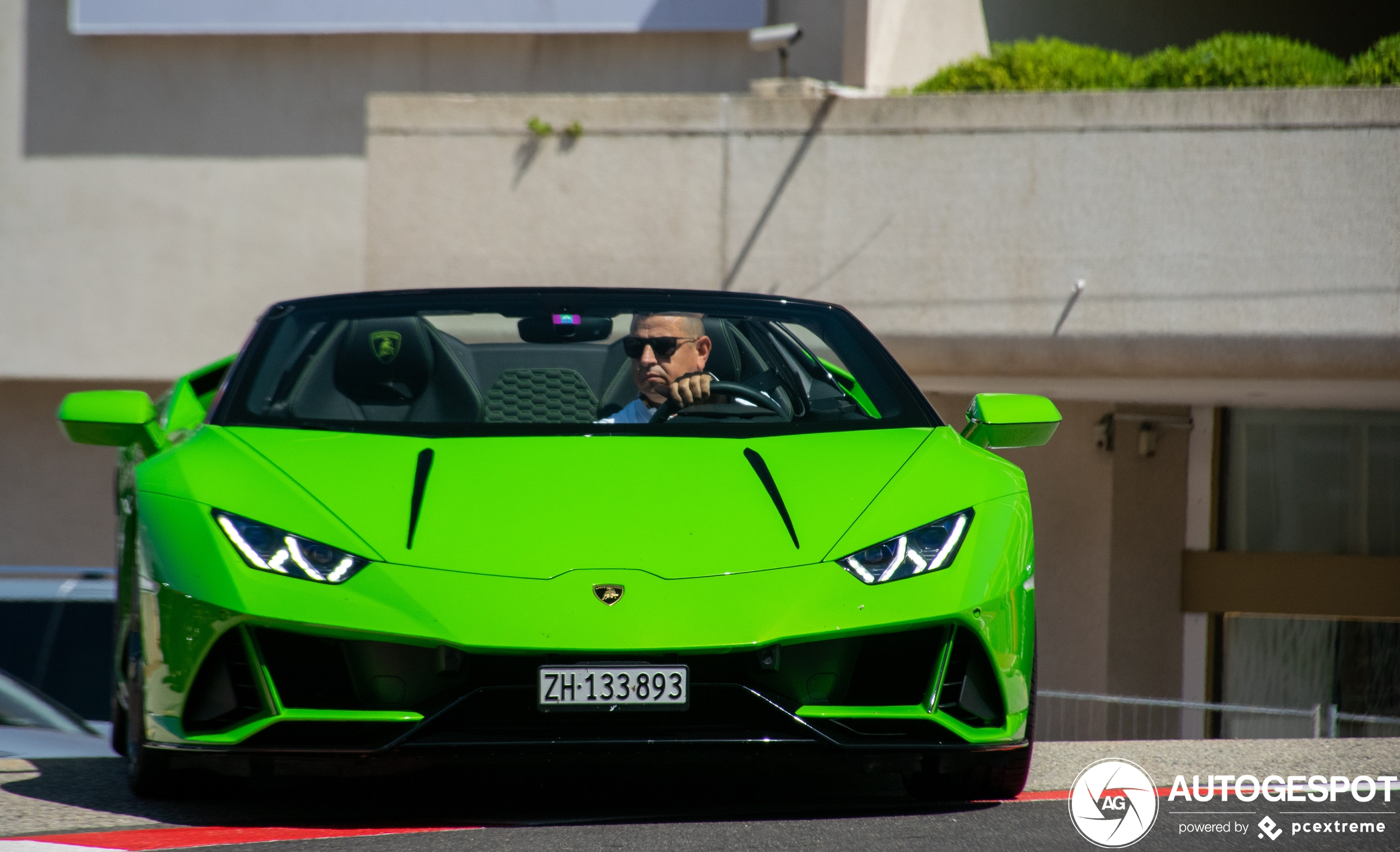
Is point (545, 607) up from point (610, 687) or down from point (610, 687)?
up

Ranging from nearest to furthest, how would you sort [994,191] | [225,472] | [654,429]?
1. [225,472]
2. [654,429]
3. [994,191]

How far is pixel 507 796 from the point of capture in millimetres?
3523

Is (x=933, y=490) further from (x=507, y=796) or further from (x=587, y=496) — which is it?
(x=507, y=796)

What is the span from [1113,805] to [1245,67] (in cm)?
1067

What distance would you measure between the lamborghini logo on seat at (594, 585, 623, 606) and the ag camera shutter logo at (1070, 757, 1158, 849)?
3.47 feet

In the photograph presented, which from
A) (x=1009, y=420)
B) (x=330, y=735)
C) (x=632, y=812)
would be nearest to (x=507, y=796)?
(x=632, y=812)

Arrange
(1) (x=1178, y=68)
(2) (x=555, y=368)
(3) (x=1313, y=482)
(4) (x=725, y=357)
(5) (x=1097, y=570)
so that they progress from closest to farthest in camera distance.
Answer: (2) (x=555, y=368) → (4) (x=725, y=357) → (1) (x=1178, y=68) → (5) (x=1097, y=570) → (3) (x=1313, y=482)

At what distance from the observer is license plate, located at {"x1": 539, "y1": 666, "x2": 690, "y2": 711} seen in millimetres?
2959

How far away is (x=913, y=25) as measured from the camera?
15156 millimetres

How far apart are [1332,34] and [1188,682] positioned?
23.3 ft

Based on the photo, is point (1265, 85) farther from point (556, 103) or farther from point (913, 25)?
point (556, 103)

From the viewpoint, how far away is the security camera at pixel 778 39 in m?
14.0

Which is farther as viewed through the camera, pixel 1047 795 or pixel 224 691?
pixel 1047 795

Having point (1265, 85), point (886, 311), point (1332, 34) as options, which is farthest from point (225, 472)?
point (1332, 34)
